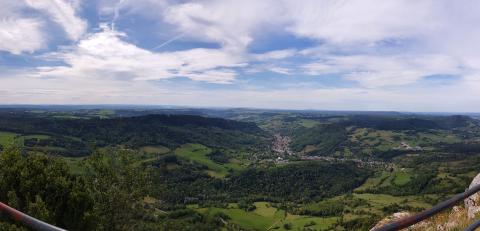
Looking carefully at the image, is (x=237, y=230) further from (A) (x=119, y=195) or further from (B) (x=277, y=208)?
(A) (x=119, y=195)

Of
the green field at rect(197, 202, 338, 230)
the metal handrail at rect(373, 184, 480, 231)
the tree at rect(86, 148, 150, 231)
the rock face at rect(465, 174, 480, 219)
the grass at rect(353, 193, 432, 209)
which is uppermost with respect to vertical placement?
the metal handrail at rect(373, 184, 480, 231)

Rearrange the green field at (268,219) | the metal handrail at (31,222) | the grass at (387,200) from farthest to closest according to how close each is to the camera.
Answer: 1. the grass at (387,200)
2. the green field at (268,219)
3. the metal handrail at (31,222)

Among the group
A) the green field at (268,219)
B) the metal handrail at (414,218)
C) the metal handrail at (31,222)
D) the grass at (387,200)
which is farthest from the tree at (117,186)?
the grass at (387,200)

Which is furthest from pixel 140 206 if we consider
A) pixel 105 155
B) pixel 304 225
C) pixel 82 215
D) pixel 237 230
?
pixel 304 225

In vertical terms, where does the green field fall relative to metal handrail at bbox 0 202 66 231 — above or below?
below

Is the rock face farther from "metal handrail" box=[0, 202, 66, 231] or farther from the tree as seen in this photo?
the tree

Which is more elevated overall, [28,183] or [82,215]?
[28,183]

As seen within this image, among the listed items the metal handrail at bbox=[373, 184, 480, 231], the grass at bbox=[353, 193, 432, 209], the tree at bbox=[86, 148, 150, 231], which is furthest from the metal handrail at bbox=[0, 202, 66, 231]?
the grass at bbox=[353, 193, 432, 209]

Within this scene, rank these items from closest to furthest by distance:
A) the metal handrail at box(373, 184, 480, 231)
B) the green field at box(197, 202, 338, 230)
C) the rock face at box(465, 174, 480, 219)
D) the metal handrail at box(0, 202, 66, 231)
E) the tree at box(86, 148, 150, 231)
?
the metal handrail at box(0, 202, 66, 231)
the metal handrail at box(373, 184, 480, 231)
the rock face at box(465, 174, 480, 219)
the tree at box(86, 148, 150, 231)
the green field at box(197, 202, 338, 230)

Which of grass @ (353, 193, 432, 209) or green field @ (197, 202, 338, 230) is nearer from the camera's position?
green field @ (197, 202, 338, 230)

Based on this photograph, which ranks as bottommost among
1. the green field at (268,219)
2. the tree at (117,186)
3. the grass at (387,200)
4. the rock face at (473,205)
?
the green field at (268,219)

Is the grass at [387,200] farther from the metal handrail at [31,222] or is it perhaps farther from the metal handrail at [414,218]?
the metal handrail at [31,222]
